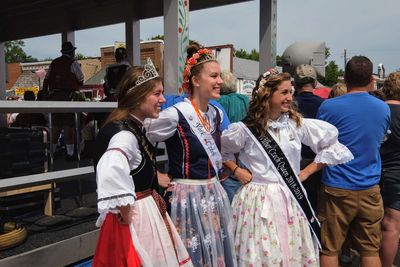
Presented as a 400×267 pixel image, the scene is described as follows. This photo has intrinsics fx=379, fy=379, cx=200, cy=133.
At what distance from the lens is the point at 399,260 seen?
166 inches

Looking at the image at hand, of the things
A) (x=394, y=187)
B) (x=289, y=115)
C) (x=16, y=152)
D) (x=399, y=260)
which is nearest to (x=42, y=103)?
(x=16, y=152)

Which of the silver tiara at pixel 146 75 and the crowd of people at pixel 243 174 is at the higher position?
the silver tiara at pixel 146 75

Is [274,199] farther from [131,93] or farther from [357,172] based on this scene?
[131,93]

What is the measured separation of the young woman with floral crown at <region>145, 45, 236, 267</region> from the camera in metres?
2.33

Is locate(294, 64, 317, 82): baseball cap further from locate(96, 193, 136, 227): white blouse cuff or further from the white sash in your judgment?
locate(96, 193, 136, 227): white blouse cuff

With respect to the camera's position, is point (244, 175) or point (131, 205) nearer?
point (131, 205)

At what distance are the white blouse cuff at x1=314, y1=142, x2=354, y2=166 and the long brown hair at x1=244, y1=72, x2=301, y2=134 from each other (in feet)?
1.61

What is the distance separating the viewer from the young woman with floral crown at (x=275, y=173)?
248cm

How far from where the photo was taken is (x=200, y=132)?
2.41 m

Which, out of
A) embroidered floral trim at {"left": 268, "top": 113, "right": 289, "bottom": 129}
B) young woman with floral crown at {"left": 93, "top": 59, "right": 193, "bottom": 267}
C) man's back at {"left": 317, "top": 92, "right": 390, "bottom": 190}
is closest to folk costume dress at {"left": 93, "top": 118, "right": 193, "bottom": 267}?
young woman with floral crown at {"left": 93, "top": 59, "right": 193, "bottom": 267}

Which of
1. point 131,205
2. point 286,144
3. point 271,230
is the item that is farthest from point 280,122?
point 131,205

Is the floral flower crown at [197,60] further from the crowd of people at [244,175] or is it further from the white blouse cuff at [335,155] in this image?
the white blouse cuff at [335,155]

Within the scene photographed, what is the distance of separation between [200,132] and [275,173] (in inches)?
24.2

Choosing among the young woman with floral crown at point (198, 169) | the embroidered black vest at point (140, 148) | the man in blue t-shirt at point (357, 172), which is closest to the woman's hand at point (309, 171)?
the man in blue t-shirt at point (357, 172)
